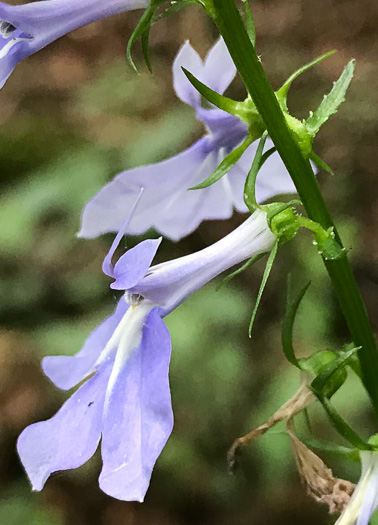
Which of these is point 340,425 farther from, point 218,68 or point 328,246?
point 218,68

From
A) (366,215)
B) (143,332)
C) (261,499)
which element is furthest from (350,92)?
(143,332)

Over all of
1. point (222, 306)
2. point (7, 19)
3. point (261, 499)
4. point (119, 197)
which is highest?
point (7, 19)

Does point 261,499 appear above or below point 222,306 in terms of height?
below

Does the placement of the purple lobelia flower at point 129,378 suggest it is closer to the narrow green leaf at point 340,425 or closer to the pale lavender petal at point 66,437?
the pale lavender petal at point 66,437

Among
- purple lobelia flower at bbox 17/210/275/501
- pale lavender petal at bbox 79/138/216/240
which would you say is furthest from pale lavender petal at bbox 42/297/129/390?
pale lavender petal at bbox 79/138/216/240

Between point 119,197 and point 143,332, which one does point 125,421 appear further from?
point 119,197
